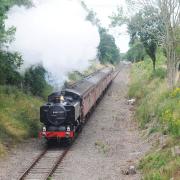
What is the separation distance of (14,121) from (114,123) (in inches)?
260

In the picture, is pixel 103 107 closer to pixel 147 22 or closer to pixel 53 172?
pixel 147 22

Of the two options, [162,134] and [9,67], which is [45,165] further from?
[9,67]

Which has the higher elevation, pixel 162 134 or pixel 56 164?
pixel 162 134

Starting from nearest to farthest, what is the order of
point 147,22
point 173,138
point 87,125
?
point 173,138 → point 87,125 → point 147,22

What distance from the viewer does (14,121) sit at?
22594 millimetres

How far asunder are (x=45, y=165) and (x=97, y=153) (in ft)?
8.96

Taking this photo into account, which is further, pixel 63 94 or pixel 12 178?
pixel 63 94

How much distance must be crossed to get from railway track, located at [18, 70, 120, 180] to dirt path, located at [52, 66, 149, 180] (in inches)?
11.3

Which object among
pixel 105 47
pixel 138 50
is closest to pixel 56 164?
pixel 138 50

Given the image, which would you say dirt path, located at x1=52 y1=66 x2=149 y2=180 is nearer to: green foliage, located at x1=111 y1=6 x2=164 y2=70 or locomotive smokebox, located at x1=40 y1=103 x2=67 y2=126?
locomotive smokebox, located at x1=40 y1=103 x2=67 y2=126

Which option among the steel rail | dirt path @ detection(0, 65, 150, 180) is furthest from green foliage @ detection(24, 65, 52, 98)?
the steel rail

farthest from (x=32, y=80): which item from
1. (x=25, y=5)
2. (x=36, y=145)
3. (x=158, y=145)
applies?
(x=158, y=145)

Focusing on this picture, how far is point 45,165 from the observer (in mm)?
17297

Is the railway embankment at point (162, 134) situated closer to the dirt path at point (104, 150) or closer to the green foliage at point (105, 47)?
the dirt path at point (104, 150)
